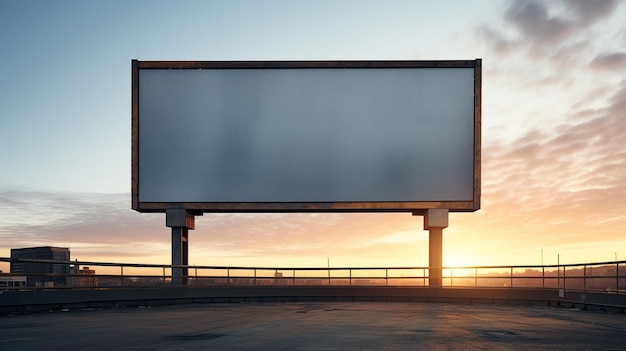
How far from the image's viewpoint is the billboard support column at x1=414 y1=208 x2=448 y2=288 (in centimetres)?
2864

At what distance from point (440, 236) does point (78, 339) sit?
20.9 m

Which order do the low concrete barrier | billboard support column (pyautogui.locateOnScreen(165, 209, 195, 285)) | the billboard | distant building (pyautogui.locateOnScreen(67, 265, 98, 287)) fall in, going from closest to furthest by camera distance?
the low concrete barrier
distant building (pyautogui.locateOnScreen(67, 265, 98, 287))
billboard support column (pyautogui.locateOnScreen(165, 209, 195, 285))
the billboard

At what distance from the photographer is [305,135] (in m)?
29.6

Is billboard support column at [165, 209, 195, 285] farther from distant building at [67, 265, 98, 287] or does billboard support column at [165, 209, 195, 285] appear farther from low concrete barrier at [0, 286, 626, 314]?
distant building at [67, 265, 98, 287]

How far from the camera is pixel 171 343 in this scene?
10.2 meters

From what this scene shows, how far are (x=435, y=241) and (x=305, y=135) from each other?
7773 millimetres

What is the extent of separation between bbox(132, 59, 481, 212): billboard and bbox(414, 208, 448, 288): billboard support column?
0.58 m

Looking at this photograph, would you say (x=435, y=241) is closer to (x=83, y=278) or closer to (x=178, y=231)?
(x=178, y=231)

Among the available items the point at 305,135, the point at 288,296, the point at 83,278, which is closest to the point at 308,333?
the point at 83,278

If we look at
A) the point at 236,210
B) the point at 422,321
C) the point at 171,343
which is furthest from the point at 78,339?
the point at 236,210

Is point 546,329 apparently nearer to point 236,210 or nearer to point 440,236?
point 440,236

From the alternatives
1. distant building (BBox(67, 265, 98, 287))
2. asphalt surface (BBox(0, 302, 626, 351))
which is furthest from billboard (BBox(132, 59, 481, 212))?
asphalt surface (BBox(0, 302, 626, 351))

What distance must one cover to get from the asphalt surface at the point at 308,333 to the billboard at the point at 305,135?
13.2 meters

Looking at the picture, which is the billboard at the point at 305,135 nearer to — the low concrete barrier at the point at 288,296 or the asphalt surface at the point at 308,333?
the low concrete barrier at the point at 288,296
